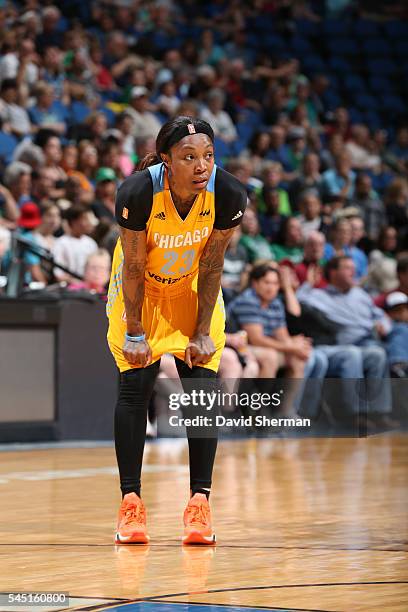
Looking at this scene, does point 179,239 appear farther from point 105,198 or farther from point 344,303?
point 105,198

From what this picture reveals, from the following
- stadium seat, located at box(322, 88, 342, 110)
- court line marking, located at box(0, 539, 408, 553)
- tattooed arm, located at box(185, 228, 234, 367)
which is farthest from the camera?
stadium seat, located at box(322, 88, 342, 110)

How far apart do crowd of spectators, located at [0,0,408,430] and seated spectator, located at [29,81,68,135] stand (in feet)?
0.06

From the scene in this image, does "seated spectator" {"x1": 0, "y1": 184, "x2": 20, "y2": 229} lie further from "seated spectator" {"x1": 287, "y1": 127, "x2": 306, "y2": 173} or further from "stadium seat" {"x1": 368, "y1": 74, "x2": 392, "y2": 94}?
"stadium seat" {"x1": 368, "y1": 74, "x2": 392, "y2": 94}

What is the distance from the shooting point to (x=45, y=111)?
1323 cm

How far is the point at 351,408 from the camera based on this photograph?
6047mm

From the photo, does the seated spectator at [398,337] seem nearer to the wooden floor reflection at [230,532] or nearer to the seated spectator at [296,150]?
the wooden floor reflection at [230,532]

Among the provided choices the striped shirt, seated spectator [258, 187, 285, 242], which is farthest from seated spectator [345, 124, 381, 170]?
the striped shirt

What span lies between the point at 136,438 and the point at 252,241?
7.57 meters

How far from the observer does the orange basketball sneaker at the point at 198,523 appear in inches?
185

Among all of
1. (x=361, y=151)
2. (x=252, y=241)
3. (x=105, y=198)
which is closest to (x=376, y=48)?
(x=361, y=151)

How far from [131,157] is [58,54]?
142cm

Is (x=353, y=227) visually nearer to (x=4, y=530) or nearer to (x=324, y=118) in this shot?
(x=324, y=118)

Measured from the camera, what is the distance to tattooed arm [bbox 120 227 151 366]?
15.4 feet

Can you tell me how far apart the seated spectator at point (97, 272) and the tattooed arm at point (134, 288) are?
16.7 feet
